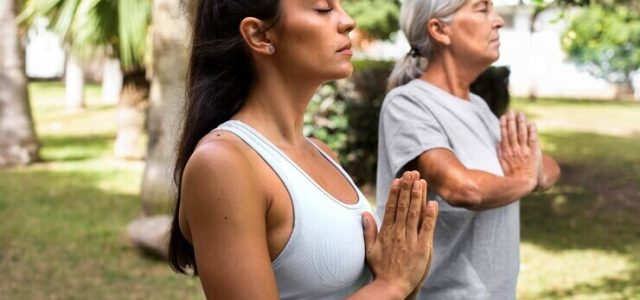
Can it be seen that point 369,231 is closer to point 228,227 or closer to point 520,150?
point 228,227

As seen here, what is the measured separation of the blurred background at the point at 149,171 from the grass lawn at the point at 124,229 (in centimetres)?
2

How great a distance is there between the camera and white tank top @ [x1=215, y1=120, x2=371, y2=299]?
5.73 ft

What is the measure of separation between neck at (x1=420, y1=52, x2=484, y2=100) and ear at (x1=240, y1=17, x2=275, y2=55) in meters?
1.15

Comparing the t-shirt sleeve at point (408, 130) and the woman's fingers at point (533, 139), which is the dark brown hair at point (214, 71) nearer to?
the t-shirt sleeve at point (408, 130)

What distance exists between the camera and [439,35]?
2900 millimetres

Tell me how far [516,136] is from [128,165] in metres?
10.9

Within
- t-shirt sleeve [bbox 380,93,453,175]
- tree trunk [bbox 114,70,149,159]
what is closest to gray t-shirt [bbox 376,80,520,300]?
t-shirt sleeve [bbox 380,93,453,175]

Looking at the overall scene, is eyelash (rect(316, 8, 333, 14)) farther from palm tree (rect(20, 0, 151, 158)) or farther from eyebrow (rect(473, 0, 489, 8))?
palm tree (rect(20, 0, 151, 158))

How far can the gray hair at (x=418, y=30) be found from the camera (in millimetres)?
2887

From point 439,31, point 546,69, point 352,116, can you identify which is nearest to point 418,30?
point 439,31

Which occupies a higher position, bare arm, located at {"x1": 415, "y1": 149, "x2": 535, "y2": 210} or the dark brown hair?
the dark brown hair

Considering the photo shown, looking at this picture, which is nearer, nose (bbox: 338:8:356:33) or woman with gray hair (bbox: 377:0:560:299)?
nose (bbox: 338:8:356:33)

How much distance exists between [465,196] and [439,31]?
0.55 m

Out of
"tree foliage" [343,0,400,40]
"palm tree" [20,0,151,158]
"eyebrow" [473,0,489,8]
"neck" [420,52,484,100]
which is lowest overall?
"tree foliage" [343,0,400,40]
